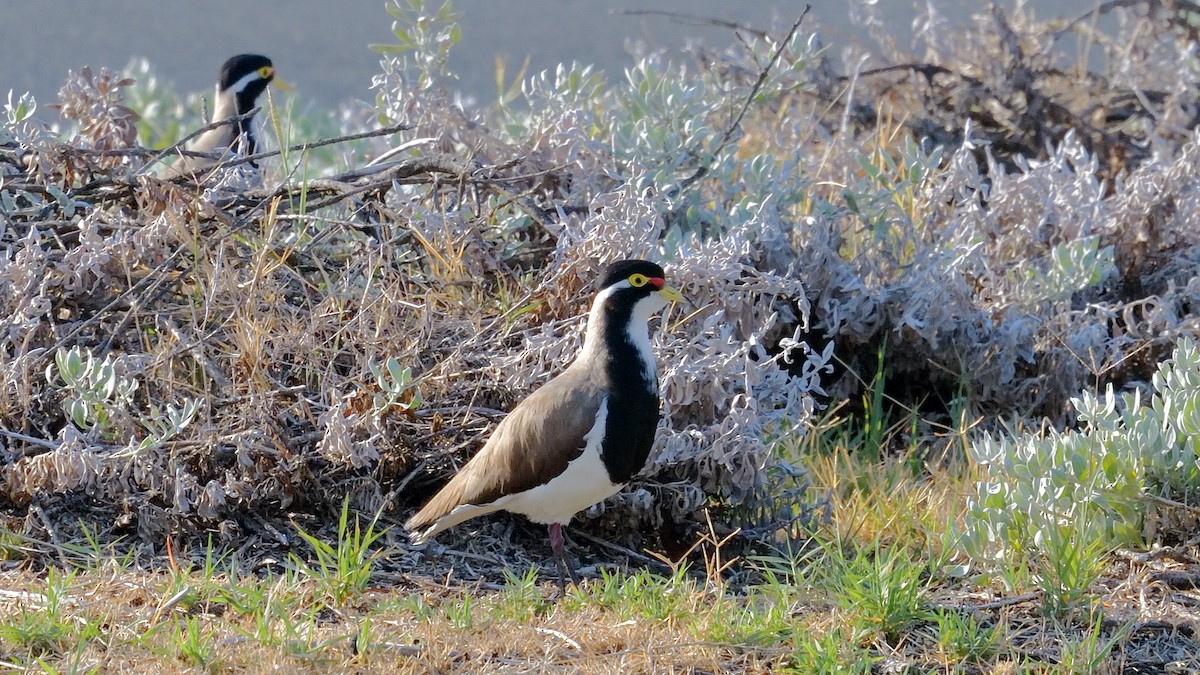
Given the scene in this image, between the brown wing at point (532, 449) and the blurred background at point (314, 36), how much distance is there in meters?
6.84

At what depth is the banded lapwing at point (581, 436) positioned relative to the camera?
4.00 meters

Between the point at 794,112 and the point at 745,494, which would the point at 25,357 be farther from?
the point at 794,112

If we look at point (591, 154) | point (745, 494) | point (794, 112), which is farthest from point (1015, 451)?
point (794, 112)

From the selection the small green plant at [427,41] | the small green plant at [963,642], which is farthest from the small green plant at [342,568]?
the small green plant at [427,41]

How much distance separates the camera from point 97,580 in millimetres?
3803

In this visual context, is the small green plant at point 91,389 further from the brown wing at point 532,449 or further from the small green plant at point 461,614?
the small green plant at point 461,614

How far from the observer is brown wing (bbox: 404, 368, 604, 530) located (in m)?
4.00

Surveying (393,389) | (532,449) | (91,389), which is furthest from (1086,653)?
(91,389)

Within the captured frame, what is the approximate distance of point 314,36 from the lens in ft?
41.1

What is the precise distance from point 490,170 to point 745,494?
1.38 meters

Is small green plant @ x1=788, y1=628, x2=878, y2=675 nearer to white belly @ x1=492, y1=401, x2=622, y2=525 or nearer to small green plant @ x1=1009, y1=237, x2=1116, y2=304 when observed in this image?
white belly @ x1=492, y1=401, x2=622, y2=525

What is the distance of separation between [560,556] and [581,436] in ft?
1.15

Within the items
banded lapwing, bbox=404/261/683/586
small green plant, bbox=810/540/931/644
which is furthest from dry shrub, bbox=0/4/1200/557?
small green plant, bbox=810/540/931/644

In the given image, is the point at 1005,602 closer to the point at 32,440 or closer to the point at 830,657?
the point at 830,657
